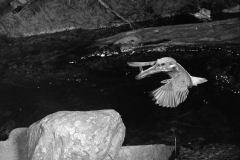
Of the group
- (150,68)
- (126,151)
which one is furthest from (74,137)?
(150,68)

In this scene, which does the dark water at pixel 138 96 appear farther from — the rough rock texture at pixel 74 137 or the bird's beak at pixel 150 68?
the rough rock texture at pixel 74 137

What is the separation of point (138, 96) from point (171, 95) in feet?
1.45

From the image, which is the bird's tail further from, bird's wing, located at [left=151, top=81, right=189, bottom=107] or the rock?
the rock

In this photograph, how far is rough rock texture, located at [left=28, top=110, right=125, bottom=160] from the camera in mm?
2679

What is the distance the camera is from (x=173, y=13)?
5559mm

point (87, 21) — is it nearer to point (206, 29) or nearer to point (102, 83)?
point (102, 83)

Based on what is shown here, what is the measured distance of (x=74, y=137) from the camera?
2680 millimetres

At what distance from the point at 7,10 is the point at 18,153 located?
271cm

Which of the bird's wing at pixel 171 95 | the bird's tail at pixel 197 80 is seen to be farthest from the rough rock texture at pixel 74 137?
the bird's tail at pixel 197 80

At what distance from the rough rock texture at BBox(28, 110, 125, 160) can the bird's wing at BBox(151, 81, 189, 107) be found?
1.11 m

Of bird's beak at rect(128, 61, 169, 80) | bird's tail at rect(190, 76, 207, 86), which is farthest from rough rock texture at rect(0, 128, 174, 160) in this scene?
bird's tail at rect(190, 76, 207, 86)

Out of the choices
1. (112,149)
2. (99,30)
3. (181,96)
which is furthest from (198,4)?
(112,149)

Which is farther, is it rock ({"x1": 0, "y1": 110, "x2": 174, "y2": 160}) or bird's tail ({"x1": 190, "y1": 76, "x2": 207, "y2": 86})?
bird's tail ({"x1": 190, "y1": 76, "x2": 207, "y2": 86})

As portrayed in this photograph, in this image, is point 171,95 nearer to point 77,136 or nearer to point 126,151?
point 126,151
